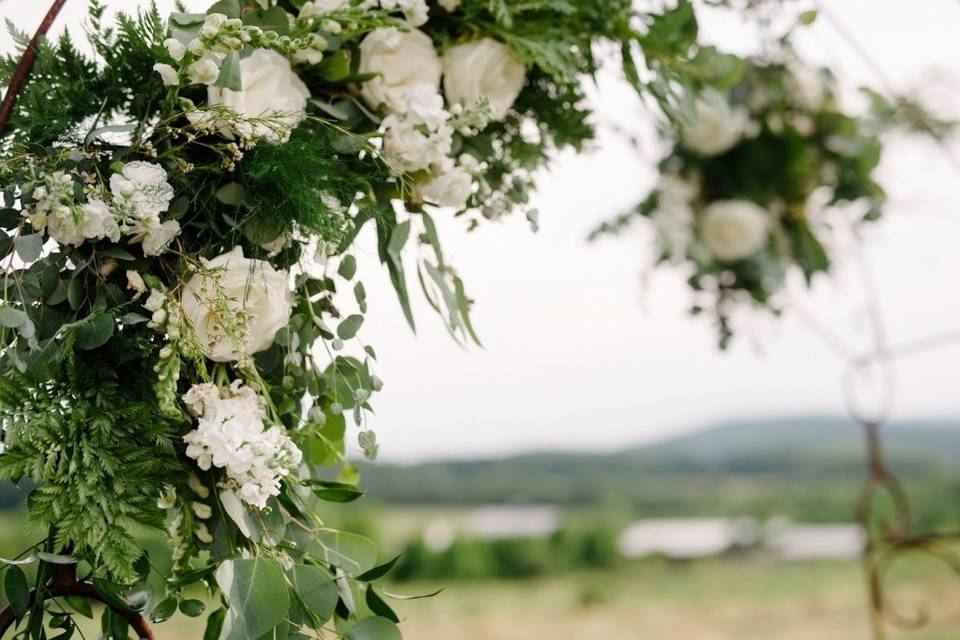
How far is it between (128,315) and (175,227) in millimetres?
58

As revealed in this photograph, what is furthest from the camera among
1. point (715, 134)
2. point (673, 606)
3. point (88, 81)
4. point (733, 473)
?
point (733, 473)

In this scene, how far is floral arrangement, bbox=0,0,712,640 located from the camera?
0.47 metres

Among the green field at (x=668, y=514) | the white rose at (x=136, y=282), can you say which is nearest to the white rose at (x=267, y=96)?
the white rose at (x=136, y=282)

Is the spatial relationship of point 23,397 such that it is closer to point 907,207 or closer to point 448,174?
point 448,174

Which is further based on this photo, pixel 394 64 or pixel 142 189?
pixel 394 64

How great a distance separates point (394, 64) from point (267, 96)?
0.11 m

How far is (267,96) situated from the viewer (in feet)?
1.76

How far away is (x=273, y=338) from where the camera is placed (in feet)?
1.78

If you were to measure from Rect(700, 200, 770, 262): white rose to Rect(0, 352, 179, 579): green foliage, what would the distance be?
1.18 meters

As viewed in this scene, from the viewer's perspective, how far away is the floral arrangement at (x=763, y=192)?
149 centimetres

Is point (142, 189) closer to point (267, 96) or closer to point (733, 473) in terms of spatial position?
point (267, 96)

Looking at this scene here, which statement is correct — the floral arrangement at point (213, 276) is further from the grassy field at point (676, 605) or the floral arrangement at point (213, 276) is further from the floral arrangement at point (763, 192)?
the grassy field at point (676, 605)

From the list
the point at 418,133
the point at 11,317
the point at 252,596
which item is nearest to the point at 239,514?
the point at 252,596

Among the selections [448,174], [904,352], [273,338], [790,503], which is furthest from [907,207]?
[790,503]
